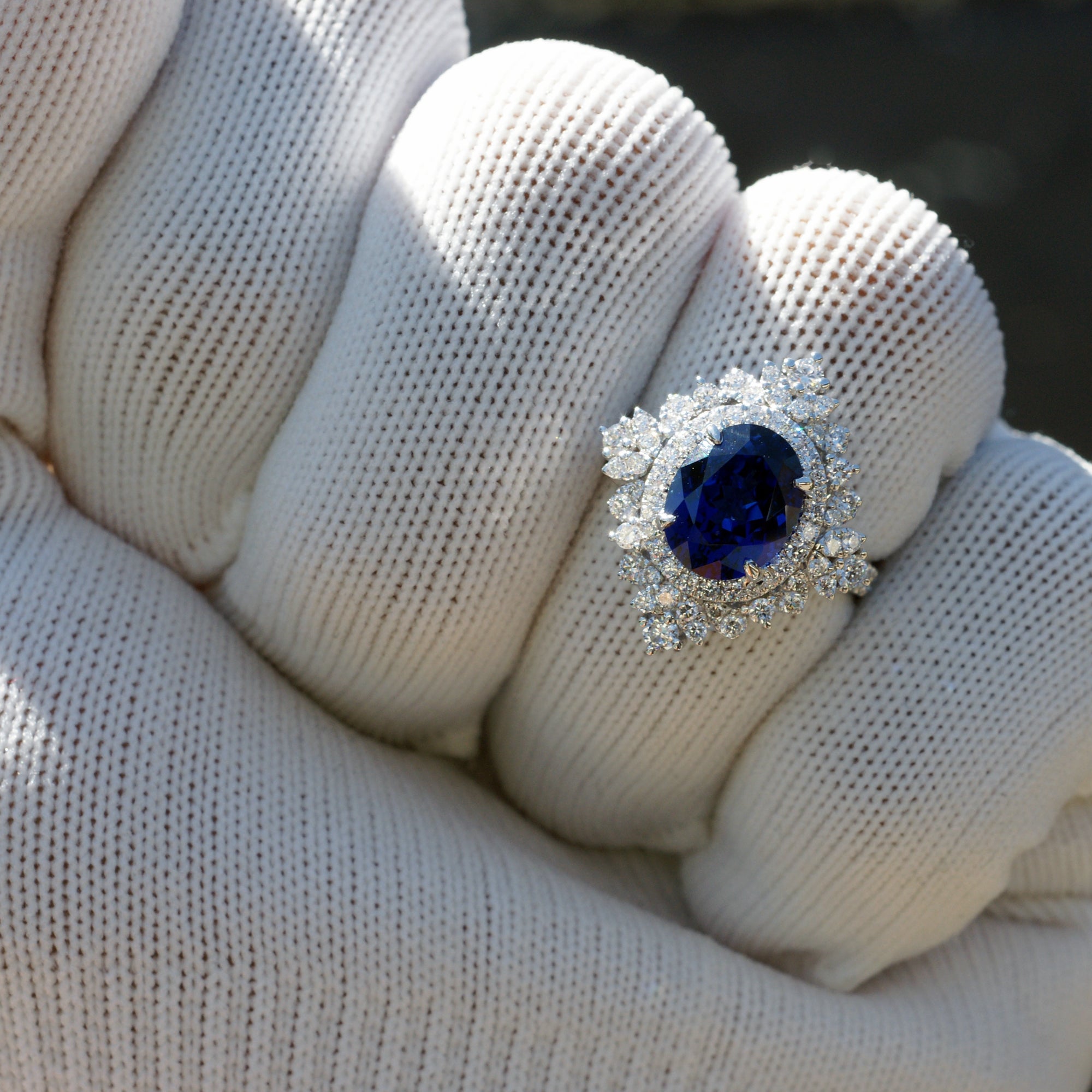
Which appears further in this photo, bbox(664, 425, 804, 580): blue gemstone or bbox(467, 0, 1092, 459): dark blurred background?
bbox(467, 0, 1092, 459): dark blurred background

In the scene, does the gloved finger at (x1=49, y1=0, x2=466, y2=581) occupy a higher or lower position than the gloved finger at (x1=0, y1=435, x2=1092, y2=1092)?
higher

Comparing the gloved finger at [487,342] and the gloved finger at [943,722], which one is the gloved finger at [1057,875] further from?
the gloved finger at [487,342]

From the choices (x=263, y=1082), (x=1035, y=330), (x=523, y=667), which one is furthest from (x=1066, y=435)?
(x=263, y=1082)

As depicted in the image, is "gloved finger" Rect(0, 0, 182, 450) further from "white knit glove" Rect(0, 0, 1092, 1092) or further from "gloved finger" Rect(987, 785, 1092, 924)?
"gloved finger" Rect(987, 785, 1092, 924)

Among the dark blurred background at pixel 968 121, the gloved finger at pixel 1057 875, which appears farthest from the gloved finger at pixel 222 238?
the dark blurred background at pixel 968 121

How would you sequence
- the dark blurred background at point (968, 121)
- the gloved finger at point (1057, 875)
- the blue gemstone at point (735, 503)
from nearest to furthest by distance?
the blue gemstone at point (735, 503), the gloved finger at point (1057, 875), the dark blurred background at point (968, 121)

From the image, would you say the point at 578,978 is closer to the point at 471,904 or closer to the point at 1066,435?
the point at 471,904

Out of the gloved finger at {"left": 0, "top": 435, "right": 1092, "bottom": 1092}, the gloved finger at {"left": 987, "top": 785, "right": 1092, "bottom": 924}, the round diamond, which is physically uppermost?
the round diamond

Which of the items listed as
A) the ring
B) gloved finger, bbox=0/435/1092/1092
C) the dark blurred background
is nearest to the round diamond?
the ring
